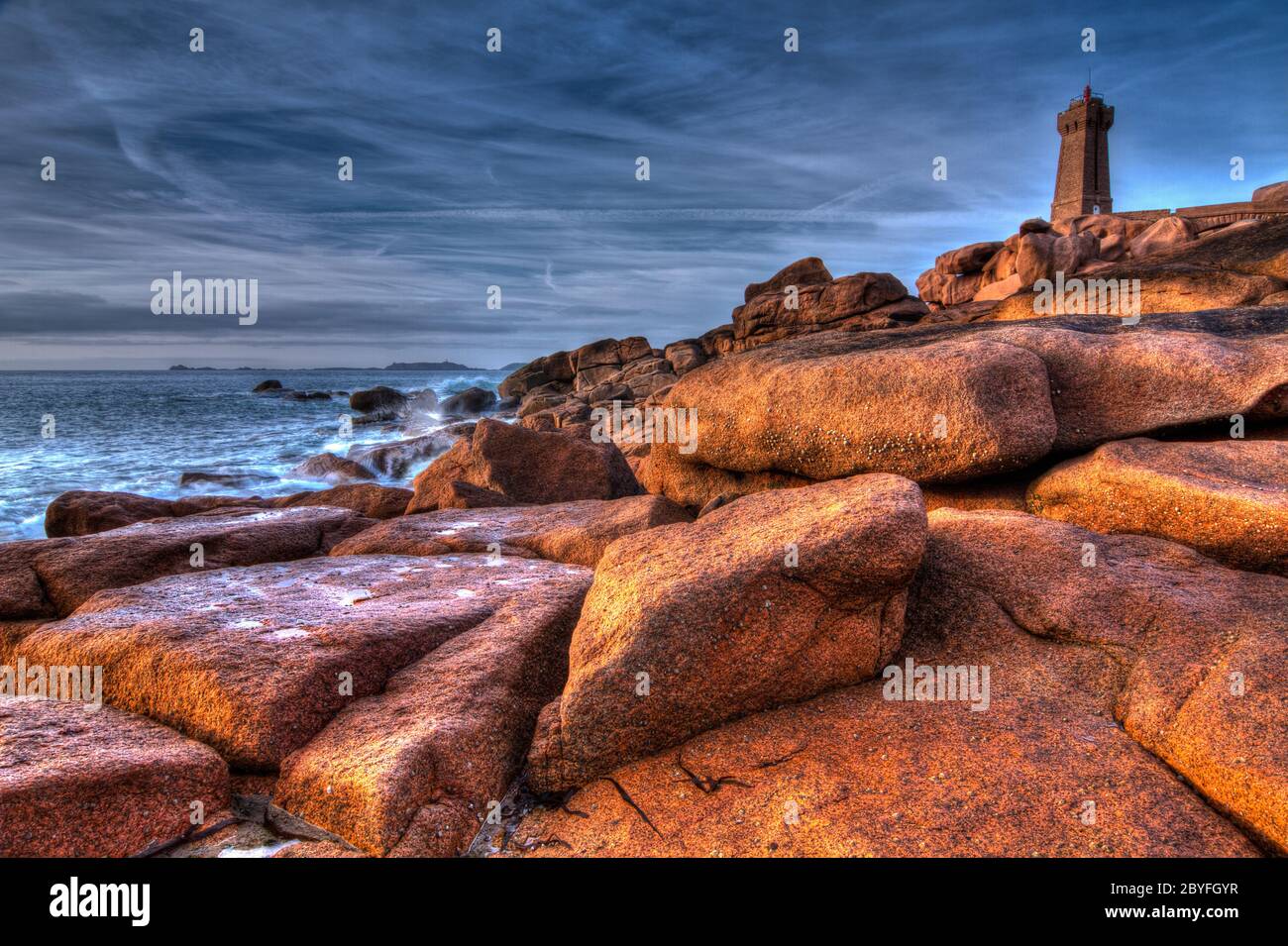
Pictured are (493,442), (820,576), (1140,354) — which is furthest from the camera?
(493,442)

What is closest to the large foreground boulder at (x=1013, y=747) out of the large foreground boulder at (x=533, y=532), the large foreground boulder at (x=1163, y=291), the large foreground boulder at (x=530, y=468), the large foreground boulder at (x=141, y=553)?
the large foreground boulder at (x=533, y=532)

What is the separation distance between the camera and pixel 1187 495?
4691mm

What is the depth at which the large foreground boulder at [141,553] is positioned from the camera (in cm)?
591

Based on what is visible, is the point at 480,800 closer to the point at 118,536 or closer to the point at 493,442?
the point at 118,536

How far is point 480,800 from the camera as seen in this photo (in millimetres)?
3266

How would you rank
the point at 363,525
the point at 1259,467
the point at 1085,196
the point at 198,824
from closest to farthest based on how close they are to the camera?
the point at 198,824
the point at 1259,467
the point at 363,525
the point at 1085,196

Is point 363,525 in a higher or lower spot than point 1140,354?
lower

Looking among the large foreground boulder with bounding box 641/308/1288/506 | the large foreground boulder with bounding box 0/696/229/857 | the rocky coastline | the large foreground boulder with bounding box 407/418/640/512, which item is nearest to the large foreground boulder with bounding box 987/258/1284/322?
the large foreground boulder with bounding box 641/308/1288/506

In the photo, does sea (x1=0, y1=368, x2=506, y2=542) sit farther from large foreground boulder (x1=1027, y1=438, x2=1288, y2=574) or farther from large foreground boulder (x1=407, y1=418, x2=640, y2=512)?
large foreground boulder (x1=1027, y1=438, x2=1288, y2=574)

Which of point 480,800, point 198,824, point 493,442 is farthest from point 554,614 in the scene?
point 493,442

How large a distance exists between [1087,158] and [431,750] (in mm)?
81783

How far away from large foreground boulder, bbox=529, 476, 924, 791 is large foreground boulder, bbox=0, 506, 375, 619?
14.6ft

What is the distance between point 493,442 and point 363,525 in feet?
8.81

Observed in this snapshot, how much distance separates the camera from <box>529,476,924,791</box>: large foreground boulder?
3443 mm
